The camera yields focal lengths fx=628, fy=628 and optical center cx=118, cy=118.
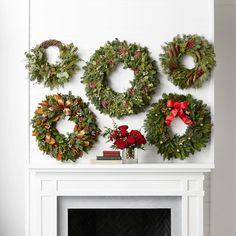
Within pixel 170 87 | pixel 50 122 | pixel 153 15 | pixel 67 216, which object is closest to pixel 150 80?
pixel 170 87

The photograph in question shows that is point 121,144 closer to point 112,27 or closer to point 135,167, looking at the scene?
point 135,167

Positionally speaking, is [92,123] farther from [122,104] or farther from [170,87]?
[170,87]

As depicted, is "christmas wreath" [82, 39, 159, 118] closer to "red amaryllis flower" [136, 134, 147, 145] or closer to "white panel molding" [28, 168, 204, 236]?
"red amaryllis flower" [136, 134, 147, 145]

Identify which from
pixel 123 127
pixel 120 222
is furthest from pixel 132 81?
pixel 120 222

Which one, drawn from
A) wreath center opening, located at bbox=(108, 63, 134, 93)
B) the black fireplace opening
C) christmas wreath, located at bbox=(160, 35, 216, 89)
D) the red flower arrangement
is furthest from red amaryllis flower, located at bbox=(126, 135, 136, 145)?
the black fireplace opening

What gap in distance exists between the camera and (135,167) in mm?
4176

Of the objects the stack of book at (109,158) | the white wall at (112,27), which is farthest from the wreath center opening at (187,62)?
the stack of book at (109,158)

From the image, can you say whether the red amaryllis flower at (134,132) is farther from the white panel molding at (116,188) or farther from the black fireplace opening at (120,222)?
the black fireplace opening at (120,222)

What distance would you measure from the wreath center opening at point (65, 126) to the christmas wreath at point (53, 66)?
0.84 ft

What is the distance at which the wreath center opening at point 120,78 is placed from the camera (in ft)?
14.5

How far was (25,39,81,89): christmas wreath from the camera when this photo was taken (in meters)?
4.38

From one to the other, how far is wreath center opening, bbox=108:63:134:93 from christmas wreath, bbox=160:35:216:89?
0.26 meters
